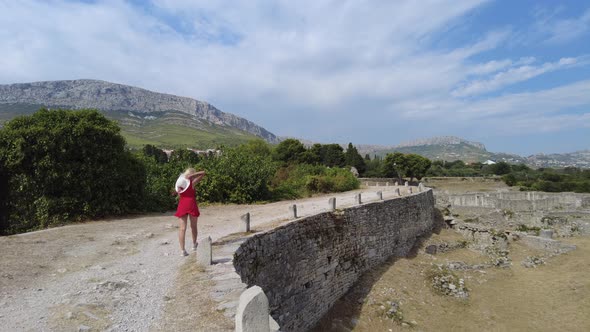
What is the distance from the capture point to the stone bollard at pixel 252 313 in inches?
123

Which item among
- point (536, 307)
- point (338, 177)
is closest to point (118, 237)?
point (536, 307)

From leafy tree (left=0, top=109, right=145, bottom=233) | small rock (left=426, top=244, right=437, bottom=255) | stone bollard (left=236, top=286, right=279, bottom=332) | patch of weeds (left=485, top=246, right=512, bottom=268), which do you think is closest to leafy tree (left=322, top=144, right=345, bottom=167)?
patch of weeds (left=485, top=246, right=512, bottom=268)

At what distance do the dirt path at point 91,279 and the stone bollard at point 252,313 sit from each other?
4.40 feet

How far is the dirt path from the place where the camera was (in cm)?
430

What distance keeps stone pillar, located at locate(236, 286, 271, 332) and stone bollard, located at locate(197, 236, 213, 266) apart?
3.00 meters

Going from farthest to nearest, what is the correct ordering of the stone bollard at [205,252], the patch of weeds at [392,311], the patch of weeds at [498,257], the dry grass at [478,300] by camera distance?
the patch of weeds at [498,257], the dry grass at [478,300], the patch of weeds at [392,311], the stone bollard at [205,252]

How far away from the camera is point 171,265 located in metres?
6.50

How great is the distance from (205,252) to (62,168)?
24.1 feet

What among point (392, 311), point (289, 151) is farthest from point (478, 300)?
point (289, 151)

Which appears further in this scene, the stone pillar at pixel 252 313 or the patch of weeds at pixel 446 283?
the patch of weeds at pixel 446 283

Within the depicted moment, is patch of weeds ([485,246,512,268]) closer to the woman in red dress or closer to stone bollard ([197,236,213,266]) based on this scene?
the woman in red dress

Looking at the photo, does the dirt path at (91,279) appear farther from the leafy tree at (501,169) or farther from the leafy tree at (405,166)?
the leafy tree at (501,169)

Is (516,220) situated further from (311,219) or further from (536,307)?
(311,219)

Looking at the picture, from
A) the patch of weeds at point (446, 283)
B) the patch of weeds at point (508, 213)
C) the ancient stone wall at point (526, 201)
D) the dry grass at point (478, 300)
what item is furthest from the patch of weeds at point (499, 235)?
the ancient stone wall at point (526, 201)
